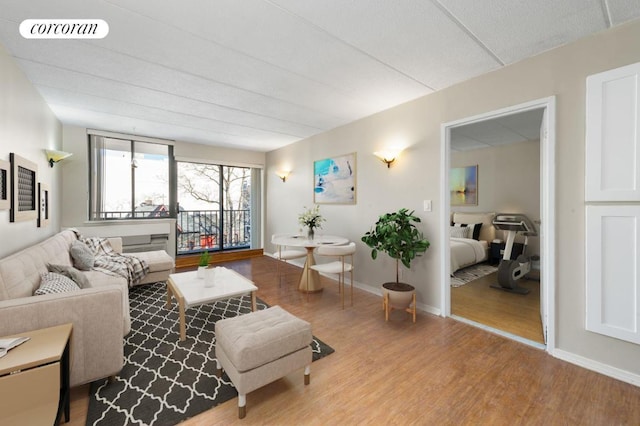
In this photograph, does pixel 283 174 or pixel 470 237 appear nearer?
pixel 470 237

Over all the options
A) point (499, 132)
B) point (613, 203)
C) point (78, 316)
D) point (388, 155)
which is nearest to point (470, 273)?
point (499, 132)

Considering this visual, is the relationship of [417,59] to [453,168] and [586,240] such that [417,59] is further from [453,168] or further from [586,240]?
[453,168]

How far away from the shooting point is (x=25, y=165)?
2.50 m

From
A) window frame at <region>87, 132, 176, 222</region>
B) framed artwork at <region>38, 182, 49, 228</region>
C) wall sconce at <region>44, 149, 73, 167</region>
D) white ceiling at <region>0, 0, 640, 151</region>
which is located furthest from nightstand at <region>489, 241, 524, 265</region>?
wall sconce at <region>44, 149, 73, 167</region>

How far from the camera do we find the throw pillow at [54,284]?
185 centimetres

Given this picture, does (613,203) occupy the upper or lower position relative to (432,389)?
upper

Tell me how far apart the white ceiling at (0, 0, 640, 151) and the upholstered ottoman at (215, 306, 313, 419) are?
2.12 metres

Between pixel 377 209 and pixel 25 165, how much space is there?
3.86m

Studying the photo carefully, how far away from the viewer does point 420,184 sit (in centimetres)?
312

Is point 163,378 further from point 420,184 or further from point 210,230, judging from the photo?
point 210,230

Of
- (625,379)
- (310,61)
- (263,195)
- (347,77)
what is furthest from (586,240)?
(263,195)

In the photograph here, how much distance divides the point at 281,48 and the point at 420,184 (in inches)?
82.1

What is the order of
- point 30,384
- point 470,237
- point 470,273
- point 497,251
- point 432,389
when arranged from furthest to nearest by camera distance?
1. point 470,237
2. point 497,251
3. point 470,273
4. point 432,389
5. point 30,384

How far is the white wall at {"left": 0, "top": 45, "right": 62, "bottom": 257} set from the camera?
7.02 feet
